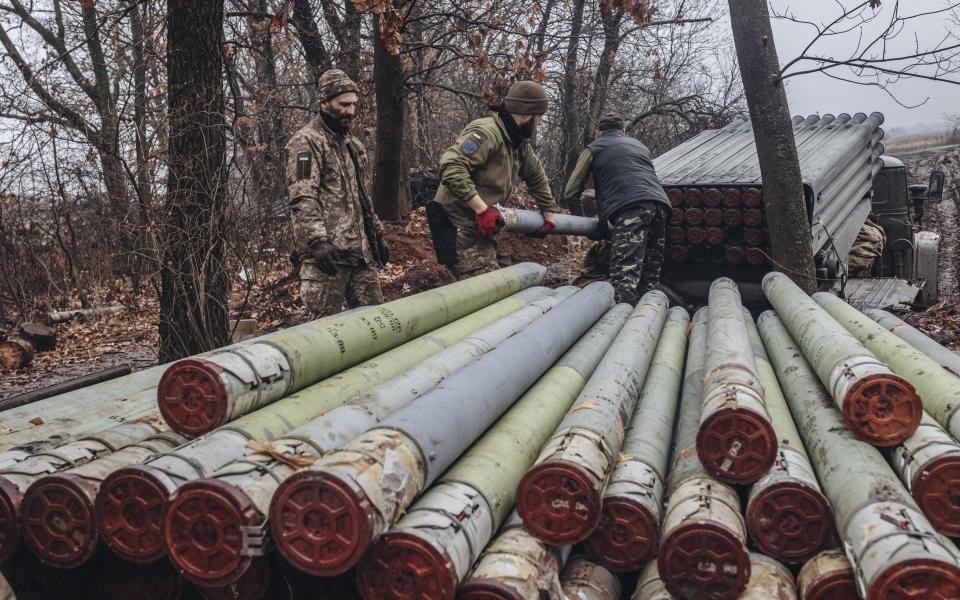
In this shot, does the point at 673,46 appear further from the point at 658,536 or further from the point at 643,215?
the point at 658,536

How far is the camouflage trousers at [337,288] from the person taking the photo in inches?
216

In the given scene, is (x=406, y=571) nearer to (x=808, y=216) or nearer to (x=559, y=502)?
(x=559, y=502)

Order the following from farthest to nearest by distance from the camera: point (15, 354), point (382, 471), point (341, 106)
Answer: point (15, 354) → point (341, 106) → point (382, 471)

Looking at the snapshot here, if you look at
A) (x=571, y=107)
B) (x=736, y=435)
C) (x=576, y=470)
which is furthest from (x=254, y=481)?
(x=571, y=107)

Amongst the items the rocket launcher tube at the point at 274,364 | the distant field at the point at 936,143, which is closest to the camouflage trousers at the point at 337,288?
the rocket launcher tube at the point at 274,364

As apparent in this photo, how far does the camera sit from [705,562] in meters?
2.24

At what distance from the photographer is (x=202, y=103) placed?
5.51 m

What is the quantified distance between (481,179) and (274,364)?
145 inches

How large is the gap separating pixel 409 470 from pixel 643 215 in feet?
16.8

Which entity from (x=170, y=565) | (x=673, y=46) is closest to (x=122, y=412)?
(x=170, y=565)

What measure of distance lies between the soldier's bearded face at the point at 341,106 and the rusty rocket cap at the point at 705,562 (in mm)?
4082

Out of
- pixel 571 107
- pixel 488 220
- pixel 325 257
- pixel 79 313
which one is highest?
pixel 571 107

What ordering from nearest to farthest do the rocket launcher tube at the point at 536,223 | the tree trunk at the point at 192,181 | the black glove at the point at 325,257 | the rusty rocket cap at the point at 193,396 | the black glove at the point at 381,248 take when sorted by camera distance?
the rusty rocket cap at the point at 193,396, the black glove at the point at 325,257, the tree trunk at the point at 192,181, the black glove at the point at 381,248, the rocket launcher tube at the point at 536,223

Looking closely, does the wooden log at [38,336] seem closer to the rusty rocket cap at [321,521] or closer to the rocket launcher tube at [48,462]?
the rocket launcher tube at [48,462]
